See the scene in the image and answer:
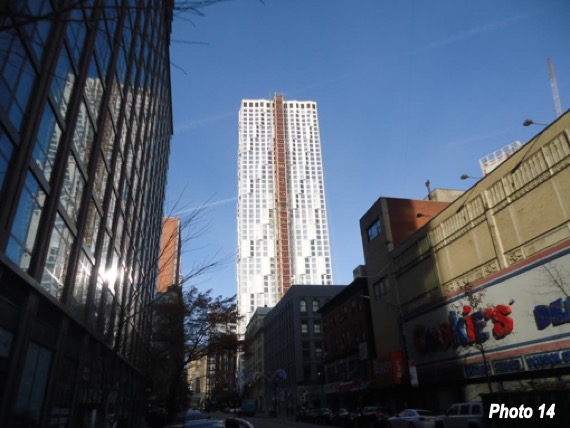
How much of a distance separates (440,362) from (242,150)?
14367 cm

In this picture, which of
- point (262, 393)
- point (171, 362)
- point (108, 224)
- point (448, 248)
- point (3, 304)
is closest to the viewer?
point (3, 304)

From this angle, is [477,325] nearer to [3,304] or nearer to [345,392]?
[3,304]

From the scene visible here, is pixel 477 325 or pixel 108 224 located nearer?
pixel 108 224

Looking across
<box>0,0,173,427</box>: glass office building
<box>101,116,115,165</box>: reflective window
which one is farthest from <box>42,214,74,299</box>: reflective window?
<box>101,116,115,165</box>: reflective window

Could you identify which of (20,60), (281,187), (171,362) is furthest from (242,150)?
(20,60)

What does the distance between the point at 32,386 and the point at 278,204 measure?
14429cm

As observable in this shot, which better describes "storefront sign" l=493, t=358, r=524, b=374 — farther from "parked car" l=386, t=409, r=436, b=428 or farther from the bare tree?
the bare tree

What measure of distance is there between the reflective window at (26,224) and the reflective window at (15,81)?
2.17 meters

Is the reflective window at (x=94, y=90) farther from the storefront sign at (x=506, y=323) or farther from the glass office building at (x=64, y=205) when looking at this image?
the storefront sign at (x=506, y=323)

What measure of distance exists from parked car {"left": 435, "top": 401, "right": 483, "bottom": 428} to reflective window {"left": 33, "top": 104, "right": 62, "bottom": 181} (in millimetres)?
20162

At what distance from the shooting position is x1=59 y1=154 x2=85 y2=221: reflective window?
17.8 m

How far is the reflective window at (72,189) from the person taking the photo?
58.5 feet

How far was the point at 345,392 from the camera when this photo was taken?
5509cm

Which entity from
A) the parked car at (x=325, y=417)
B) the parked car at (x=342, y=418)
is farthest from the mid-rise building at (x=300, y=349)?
the parked car at (x=342, y=418)
